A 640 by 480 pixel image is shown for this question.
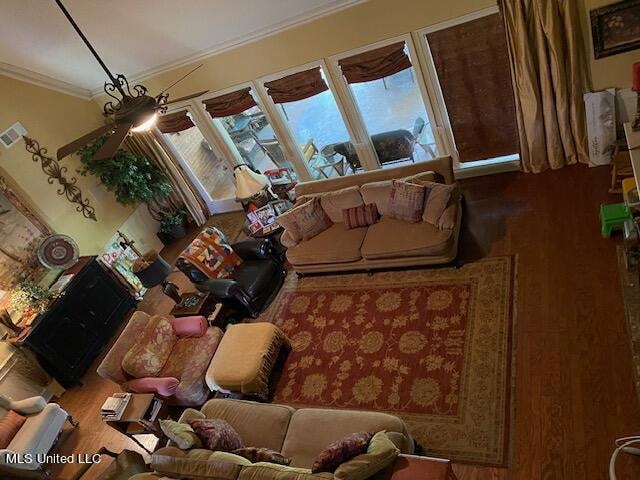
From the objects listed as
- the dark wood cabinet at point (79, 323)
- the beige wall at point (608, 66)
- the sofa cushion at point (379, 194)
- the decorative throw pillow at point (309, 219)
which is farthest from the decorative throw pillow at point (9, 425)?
the beige wall at point (608, 66)

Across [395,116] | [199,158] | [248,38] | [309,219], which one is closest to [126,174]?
[199,158]

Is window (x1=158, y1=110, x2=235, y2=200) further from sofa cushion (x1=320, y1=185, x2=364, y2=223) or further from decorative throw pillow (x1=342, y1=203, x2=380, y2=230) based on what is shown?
decorative throw pillow (x1=342, y1=203, x2=380, y2=230)

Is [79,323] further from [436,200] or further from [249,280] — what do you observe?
[436,200]

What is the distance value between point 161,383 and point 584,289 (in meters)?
3.68

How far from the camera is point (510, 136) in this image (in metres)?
5.08

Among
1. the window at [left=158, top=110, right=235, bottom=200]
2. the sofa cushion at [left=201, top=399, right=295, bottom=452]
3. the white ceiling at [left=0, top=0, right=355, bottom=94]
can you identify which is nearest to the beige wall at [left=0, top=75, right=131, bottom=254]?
the white ceiling at [left=0, top=0, right=355, bottom=94]

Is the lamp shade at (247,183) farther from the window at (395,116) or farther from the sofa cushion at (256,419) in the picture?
the sofa cushion at (256,419)

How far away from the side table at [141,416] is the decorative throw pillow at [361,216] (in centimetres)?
256

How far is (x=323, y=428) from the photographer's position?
2.99 meters

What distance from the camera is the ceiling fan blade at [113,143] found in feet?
8.83

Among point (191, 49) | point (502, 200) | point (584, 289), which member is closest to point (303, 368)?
point (584, 289)

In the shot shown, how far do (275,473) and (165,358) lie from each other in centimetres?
217

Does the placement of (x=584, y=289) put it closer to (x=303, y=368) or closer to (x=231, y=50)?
(x=303, y=368)

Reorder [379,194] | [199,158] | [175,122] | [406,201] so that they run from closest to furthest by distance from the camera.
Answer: [406,201] → [379,194] → [175,122] → [199,158]
